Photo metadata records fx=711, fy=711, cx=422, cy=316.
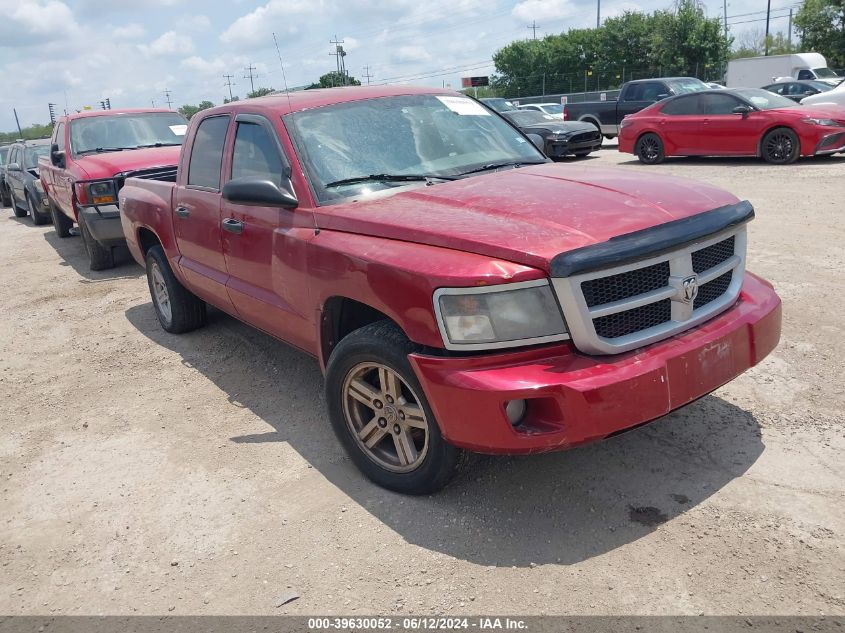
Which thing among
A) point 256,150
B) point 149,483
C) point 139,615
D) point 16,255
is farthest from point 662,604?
point 16,255

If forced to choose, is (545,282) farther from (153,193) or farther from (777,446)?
(153,193)

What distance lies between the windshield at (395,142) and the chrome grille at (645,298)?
1.38 metres

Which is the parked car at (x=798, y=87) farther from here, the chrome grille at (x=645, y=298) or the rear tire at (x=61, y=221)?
the chrome grille at (x=645, y=298)

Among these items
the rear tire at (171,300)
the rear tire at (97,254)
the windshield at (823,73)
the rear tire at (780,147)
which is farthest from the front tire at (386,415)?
the windshield at (823,73)

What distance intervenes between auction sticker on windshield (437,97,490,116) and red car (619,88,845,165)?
953 centimetres

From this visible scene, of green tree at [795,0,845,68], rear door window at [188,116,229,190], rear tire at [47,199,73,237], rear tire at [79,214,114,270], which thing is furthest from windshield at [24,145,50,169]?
green tree at [795,0,845,68]

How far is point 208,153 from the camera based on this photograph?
4.84 metres

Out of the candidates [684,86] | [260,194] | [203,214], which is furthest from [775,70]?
[260,194]

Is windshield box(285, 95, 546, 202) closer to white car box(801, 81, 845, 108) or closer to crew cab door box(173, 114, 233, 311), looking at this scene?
crew cab door box(173, 114, 233, 311)

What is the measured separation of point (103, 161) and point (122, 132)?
1.03 metres

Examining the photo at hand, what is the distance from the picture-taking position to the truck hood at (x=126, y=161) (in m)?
8.70

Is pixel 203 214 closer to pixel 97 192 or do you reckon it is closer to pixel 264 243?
pixel 264 243

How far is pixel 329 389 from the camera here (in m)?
3.48

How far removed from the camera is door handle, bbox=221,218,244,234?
4.25m
